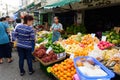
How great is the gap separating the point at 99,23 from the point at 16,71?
16.1 feet

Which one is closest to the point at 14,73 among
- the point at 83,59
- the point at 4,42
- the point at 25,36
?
the point at 25,36

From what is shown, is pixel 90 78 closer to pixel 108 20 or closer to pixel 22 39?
pixel 22 39

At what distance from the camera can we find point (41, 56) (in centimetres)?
764

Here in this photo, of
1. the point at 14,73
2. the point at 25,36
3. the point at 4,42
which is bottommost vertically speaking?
the point at 14,73

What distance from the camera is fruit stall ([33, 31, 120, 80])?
4398 millimetres

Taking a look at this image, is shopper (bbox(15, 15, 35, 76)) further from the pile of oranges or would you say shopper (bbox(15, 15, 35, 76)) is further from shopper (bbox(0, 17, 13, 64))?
shopper (bbox(0, 17, 13, 64))

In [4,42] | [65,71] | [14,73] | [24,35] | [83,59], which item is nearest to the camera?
[83,59]

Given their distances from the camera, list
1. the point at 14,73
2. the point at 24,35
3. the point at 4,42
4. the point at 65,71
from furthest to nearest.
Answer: the point at 4,42
the point at 14,73
the point at 24,35
the point at 65,71

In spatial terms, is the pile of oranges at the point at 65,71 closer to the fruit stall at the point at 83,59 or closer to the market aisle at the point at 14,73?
the fruit stall at the point at 83,59

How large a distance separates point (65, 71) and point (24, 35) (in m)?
1.99

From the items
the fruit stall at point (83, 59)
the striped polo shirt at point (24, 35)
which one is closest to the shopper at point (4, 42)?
the fruit stall at point (83, 59)

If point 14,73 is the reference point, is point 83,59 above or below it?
above

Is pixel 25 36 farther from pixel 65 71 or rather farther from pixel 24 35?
pixel 65 71

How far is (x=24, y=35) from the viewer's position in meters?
7.36
